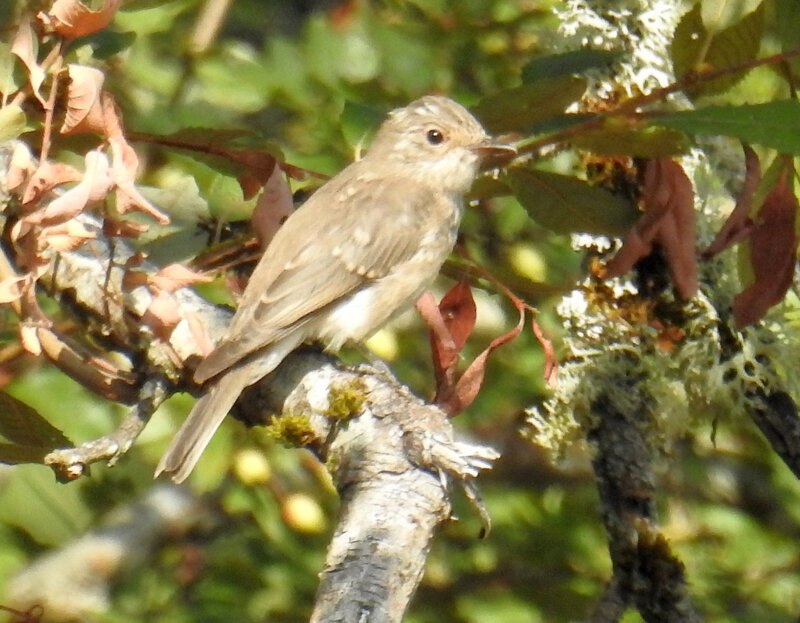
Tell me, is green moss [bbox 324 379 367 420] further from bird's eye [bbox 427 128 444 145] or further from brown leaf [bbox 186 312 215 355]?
bird's eye [bbox 427 128 444 145]

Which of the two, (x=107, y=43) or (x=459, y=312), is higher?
(x=107, y=43)

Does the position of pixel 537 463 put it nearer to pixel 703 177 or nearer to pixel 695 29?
pixel 703 177

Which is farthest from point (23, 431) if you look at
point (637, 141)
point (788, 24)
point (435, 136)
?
point (435, 136)

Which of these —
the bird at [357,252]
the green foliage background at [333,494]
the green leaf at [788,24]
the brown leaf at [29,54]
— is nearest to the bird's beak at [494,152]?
the bird at [357,252]

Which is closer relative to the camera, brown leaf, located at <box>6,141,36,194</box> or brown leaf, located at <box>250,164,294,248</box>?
brown leaf, located at <box>6,141,36,194</box>

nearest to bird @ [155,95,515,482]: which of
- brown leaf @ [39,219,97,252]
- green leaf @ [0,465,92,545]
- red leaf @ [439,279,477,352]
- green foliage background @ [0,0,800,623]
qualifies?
green foliage background @ [0,0,800,623]

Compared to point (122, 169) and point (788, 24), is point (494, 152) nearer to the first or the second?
point (788, 24)
